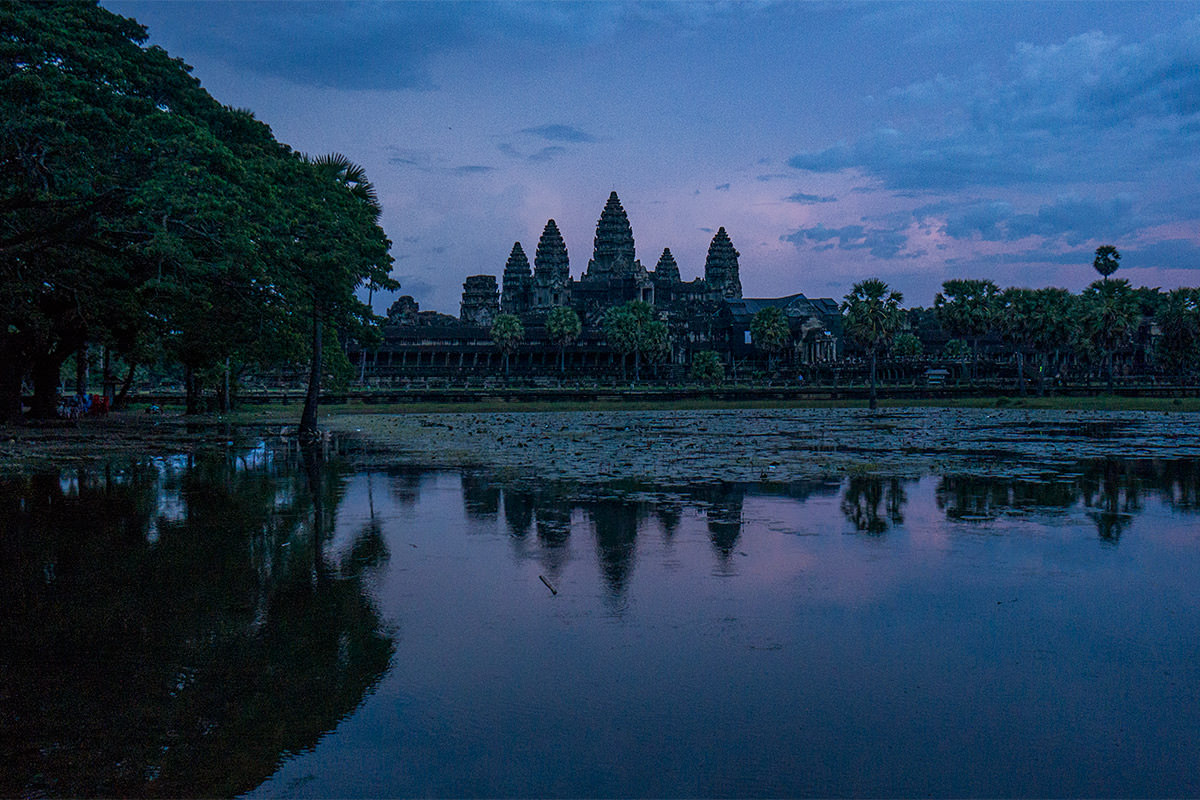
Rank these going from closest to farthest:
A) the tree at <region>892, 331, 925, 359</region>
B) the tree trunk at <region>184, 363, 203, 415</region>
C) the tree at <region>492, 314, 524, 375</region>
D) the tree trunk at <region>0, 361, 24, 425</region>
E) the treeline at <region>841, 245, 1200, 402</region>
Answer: the tree trunk at <region>0, 361, 24, 425</region> < the tree trunk at <region>184, 363, 203, 415</region> < the treeline at <region>841, 245, 1200, 402</region> < the tree at <region>492, 314, 524, 375</region> < the tree at <region>892, 331, 925, 359</region>

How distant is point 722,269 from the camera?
156 metres

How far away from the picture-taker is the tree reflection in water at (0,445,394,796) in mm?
5086

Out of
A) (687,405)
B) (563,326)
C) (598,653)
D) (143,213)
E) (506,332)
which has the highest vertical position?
(563,326)

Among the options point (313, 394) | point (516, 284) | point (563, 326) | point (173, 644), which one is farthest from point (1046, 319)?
point (516, 284)

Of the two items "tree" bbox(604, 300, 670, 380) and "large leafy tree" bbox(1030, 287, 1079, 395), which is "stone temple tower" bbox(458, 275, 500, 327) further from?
"large leafy tree" bbox(1030, 287, 1079, 395)

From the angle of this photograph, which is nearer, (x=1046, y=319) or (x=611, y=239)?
(x=1046, y=319)

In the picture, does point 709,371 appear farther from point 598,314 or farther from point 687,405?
Answer: point 598,314

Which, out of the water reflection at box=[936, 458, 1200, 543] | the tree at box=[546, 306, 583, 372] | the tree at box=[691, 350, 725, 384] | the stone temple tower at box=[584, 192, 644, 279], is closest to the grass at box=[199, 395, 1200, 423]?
the tree at box=[691, 350, 725, 384]

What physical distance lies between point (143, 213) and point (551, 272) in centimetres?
13432

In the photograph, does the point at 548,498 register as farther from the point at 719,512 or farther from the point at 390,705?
the point at 390,705

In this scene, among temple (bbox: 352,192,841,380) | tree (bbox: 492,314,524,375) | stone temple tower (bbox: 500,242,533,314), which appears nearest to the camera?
tree (bbox: 492,314,524,375)

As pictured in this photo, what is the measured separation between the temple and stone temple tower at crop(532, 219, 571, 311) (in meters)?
0.17

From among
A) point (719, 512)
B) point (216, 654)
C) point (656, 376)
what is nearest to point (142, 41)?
point (719, 512)

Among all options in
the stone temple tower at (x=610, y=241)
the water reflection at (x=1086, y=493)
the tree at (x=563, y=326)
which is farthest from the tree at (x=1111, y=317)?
the stone temple tower at (x=610, y=241)
